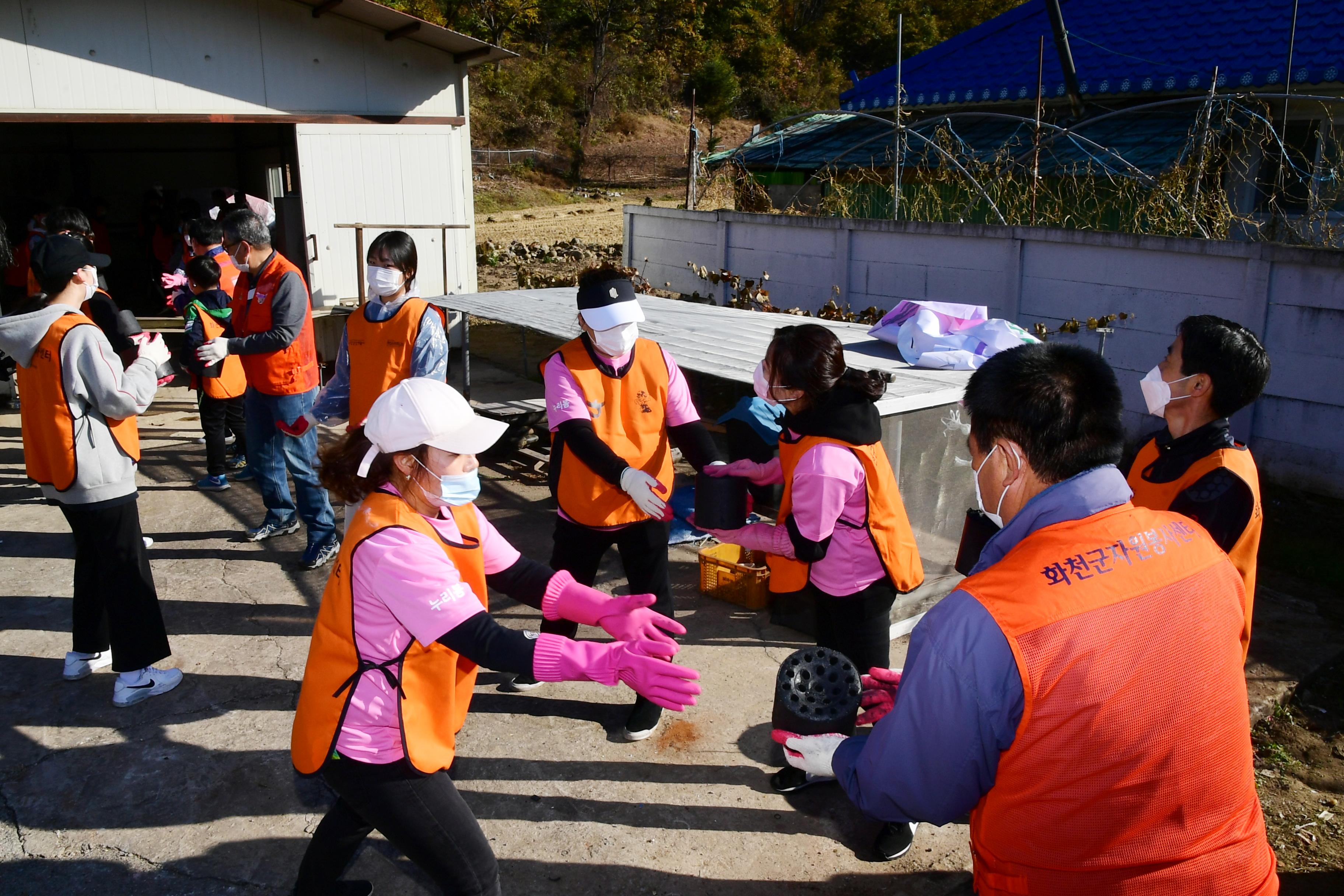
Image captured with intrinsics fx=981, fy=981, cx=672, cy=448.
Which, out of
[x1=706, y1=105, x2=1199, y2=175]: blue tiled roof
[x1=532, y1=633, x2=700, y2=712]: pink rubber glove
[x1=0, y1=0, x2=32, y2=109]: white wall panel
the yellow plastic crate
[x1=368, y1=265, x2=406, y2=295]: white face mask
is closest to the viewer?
[x1=532, y1=633, x2=700, y2=712]: pink rubber glove

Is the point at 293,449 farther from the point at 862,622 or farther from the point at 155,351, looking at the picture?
the point at 862,622

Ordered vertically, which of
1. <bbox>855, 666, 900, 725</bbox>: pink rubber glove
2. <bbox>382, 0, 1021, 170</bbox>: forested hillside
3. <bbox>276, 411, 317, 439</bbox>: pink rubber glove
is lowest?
<bbox>855, 666, 900, 725</bbox>: pink rubber glove

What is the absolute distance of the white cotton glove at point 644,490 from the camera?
11.7 ft

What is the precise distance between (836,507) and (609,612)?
3.06ft

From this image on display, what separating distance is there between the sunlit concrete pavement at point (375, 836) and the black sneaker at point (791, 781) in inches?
1.2

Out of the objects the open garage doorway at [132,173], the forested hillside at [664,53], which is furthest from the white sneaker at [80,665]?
the forested hillside at [664,53]

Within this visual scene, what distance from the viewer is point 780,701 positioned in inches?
99.2

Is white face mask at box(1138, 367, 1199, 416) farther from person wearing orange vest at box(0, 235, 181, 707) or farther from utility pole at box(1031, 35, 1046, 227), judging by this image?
utility pole at box(1031, 35, 1046, 227)

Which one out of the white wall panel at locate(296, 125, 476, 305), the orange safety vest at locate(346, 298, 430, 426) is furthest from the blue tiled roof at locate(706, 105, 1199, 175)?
the orange safety vest at locate(346, 298, 430, 426)

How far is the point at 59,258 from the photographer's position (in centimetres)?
393

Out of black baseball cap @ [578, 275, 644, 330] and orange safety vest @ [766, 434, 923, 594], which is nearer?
orange safety vest @ [766, 434, 923, 594]

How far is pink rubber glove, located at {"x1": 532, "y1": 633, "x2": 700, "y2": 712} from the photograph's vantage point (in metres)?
2.24

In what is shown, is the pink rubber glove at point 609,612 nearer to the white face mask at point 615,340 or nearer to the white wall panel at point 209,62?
the white face mask at point 615,340

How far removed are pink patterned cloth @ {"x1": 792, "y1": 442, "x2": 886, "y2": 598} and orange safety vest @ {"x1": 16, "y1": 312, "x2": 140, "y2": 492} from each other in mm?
2842
